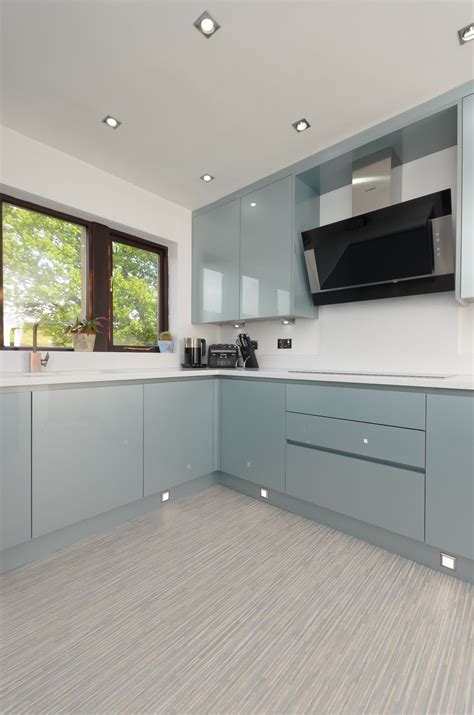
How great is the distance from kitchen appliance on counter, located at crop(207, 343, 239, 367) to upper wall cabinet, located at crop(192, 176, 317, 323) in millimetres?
255

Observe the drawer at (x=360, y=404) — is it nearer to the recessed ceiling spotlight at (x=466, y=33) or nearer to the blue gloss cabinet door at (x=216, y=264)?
the blue gloss cabinet door at (x=216, y=264)

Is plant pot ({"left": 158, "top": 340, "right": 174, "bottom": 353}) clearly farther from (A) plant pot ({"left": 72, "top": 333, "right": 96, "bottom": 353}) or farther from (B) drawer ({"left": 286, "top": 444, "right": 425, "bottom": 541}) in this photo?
(B) drawer ({"left": 286, "top": 444, "right": 425, "bottom": 541})

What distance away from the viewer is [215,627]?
1.22 metres

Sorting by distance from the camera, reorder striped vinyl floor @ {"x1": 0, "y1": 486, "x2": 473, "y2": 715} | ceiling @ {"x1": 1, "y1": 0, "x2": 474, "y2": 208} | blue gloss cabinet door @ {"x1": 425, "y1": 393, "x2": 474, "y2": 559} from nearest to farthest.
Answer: striped vinyl floor @ {"x1": 0, "y1": 486, "x2": 473, "y2": 715}
ceiling @ {"x1": 1, "y1": 0, "x2": 474, "y2": 208}
blue gloss cabinet door @ {"x1": 425, "y1": 393, "x2": 474, "y2": 559}

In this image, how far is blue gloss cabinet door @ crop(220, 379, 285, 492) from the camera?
2141 millimetres

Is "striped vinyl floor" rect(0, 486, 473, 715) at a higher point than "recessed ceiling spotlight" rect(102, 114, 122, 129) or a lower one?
lower

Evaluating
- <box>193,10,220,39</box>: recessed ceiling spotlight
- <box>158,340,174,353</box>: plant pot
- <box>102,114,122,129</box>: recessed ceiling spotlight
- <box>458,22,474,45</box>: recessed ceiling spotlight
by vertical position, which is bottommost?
<box>158,340,174,353</box>: plant pot

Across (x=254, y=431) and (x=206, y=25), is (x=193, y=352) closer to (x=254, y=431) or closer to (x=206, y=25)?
(x=254, y=431)

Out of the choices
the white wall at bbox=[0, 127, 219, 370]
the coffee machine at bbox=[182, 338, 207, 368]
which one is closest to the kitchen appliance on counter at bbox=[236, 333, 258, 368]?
the coffee machine at bbox=[182, 338, 207, 368]

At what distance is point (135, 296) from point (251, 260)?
3.49 feet

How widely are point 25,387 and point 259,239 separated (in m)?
1.89

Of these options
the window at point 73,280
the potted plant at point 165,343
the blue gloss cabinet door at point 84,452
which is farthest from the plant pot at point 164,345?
→ the blue gloss cabinet door at point 84,452

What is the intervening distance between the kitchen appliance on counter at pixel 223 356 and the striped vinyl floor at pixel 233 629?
1417mm

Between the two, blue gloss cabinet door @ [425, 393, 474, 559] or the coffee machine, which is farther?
the coffee machine
